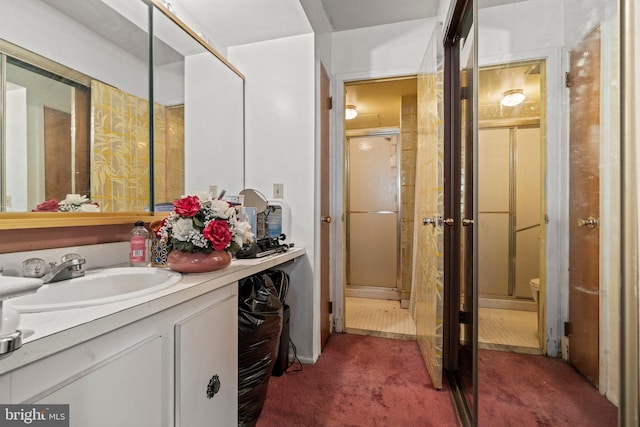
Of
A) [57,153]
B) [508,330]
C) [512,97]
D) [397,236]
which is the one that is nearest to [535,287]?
[508,330]

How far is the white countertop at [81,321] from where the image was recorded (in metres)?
0.56

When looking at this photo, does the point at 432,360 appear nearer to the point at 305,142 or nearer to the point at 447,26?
the point at 305,142

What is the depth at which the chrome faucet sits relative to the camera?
0.99 metres

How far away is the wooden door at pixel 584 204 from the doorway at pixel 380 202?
2843 millimetres

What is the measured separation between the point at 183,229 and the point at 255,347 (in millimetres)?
668

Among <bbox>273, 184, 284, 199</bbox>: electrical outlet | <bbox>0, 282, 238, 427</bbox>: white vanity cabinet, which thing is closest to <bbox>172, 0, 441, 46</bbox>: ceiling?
<bbox>273, 184, 284, 199</bbox>: electrical outlet

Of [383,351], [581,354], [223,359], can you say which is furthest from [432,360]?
[581,354]

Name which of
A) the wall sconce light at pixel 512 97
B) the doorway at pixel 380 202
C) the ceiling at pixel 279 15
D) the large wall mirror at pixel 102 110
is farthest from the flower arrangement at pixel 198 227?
the doorway at pixel 380 202

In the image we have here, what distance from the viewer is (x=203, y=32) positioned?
81.2 inches

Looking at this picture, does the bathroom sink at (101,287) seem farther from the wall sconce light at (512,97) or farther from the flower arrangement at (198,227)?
the wall sconce light at (512,97)

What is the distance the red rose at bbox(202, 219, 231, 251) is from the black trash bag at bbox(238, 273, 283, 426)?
1.37 feet

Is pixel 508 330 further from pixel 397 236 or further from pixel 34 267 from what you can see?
pixel 397 236

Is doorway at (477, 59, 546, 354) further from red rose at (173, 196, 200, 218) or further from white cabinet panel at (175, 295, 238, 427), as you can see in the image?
red rose at (173, 196, 200, 218)

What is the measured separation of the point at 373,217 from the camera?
3.71 meters
